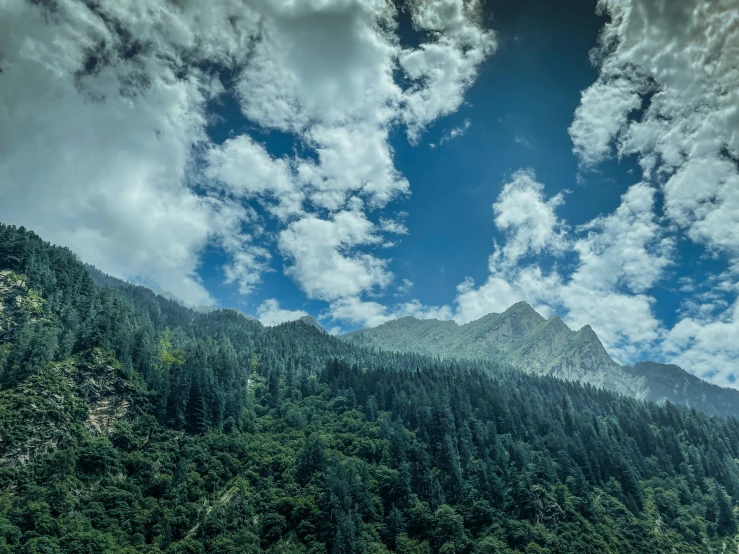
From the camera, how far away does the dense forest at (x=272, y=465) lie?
338ft

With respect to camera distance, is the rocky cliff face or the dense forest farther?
the rocky cliff face

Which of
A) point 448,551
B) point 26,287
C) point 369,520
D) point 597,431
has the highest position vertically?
point 26,287

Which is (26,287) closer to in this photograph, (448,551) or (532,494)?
(448,551)

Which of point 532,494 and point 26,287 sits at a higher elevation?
point 26,287

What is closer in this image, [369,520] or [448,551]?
[448,551]

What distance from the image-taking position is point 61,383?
12594cm

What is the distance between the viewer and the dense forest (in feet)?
338

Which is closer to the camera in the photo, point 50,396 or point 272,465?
point 50,396

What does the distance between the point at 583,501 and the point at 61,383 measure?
160 m

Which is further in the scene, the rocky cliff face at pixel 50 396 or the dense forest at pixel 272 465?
the rocky cliff face at pixel 50 396

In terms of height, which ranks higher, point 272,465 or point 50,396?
point 50,396

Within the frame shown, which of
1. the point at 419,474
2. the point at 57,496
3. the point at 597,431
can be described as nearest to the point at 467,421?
the point at 419,474

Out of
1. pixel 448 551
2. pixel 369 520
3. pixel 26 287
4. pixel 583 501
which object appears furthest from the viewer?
pixel 26 287

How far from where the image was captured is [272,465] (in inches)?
5315
